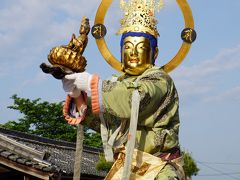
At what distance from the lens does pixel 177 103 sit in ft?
12.1

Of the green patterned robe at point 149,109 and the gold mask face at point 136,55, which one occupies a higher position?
the gold mask face at point 136,55

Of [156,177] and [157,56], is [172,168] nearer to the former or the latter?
[156,177]

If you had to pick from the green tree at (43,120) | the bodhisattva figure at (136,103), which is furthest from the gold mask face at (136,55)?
the green tree at (43,120)

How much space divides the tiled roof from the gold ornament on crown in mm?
6294

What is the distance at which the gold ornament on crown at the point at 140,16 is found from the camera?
3896mm

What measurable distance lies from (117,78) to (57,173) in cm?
646

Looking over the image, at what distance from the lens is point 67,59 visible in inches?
130

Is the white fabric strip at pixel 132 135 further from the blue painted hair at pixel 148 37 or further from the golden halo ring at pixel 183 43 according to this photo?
the golden halo ring at pixel 183 43

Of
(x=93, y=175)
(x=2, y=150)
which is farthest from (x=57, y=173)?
(x=93, y=175)

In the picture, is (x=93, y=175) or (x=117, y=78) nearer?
(x=117, y=78)

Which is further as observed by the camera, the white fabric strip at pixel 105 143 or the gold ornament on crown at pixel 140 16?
the gold ornament on crown at pixel 140 16

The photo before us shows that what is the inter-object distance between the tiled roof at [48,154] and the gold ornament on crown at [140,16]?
6.29 meters

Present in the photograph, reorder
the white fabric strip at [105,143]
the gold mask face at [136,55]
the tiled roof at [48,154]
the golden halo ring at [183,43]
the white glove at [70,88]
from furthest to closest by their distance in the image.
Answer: the tiled roof at [48,154]
the golden halo ring at [183,43]
the gold mask face at [136,55]
the white fabric strip at [105,143]
the white glove at [70,88]

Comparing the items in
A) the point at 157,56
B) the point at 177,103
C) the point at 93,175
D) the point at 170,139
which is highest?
the point at 157,56
